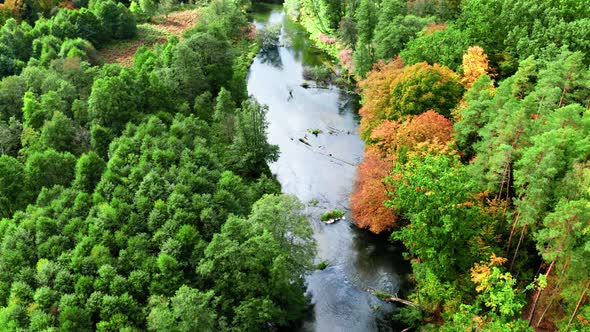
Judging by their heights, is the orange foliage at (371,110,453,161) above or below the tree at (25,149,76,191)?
above

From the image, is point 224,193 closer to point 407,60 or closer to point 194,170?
point 194,170

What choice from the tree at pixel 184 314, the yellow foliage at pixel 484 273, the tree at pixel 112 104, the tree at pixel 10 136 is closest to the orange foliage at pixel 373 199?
the yellow foliage at pixel 484 273

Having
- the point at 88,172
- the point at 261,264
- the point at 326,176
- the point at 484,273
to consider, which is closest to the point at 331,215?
the point at 326,176

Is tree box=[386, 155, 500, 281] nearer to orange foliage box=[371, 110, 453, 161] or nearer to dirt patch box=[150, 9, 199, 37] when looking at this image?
orange foliage box=[371, 110, 453, 161]

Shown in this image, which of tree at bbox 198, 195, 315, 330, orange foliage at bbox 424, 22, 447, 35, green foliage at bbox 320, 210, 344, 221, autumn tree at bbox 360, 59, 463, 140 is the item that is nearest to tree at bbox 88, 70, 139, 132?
tree at bbox 198, 195, 315, 330

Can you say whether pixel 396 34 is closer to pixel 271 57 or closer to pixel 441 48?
pixel 441 48
